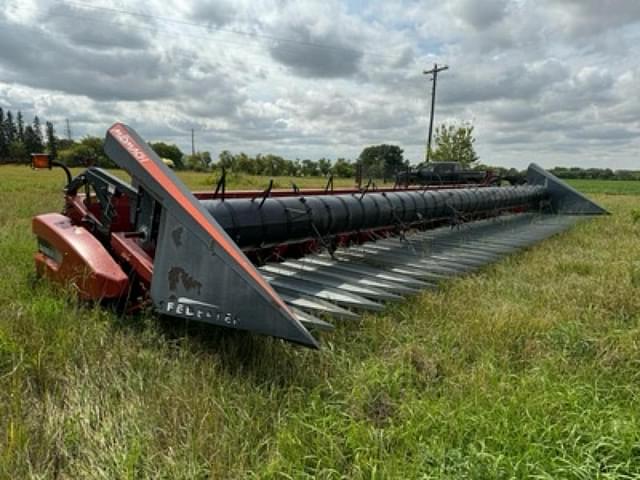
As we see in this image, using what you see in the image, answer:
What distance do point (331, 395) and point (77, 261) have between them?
1.87 m

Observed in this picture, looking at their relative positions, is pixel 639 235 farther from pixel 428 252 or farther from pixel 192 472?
pixel 192 472

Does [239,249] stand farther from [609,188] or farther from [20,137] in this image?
[20,137]

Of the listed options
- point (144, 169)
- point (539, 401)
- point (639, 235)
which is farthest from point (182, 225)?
point (639, 235)

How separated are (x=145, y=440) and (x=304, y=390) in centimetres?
73

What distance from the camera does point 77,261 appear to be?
2900mm

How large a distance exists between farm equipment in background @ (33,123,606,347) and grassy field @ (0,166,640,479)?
241 millimetres

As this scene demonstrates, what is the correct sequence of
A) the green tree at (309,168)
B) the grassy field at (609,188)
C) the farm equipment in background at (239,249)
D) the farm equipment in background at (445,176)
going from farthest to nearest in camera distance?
the green tree at (309,168), the grassy field at (609,188), the farm equipment in background at (445,176), the farm equipment in background at (239,249)

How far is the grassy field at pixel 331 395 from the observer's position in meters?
1.67

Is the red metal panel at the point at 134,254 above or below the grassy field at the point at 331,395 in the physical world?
above

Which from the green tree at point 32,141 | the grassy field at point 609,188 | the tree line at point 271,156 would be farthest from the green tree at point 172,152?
the grassy field at point 609,188

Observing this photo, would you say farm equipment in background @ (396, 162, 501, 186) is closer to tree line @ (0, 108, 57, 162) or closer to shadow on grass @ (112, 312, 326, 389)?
shadow on grass @ (112, 312, 326, 389)

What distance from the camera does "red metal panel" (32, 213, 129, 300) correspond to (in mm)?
2736

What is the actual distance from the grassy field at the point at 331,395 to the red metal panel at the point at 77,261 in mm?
145

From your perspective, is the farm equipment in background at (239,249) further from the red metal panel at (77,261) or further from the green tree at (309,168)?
the green tree at (309,168)
